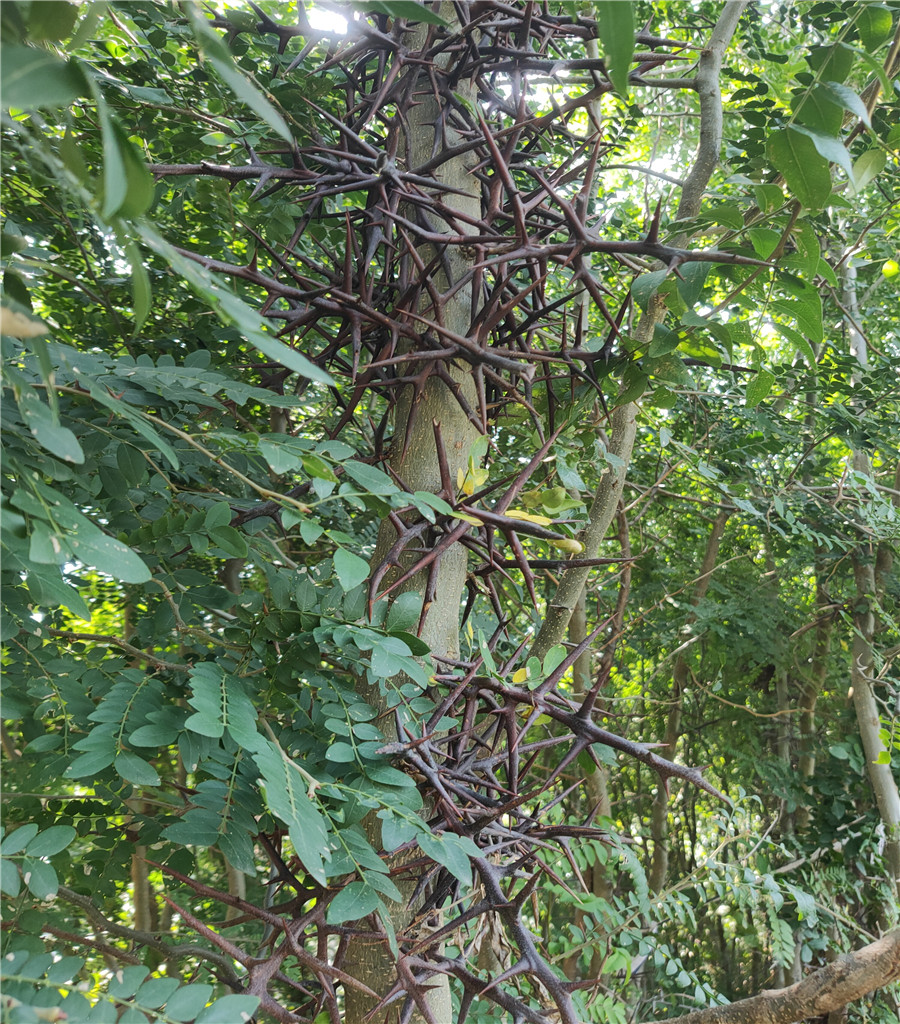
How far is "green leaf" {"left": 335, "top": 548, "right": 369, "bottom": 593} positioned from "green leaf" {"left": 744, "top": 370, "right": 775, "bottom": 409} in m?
0.28

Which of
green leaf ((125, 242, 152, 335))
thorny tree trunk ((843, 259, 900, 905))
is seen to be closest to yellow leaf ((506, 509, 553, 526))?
green leaf ((125, 242, 152, 335))

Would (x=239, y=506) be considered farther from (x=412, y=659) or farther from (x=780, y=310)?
(x=780, y=310)

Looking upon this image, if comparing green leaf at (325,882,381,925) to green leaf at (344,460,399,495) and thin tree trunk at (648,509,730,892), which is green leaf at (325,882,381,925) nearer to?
green leaf at (344,460,399,495)

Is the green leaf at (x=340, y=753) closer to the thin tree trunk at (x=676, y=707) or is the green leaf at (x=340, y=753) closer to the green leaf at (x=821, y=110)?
the green leaf at (x=821, y=110)

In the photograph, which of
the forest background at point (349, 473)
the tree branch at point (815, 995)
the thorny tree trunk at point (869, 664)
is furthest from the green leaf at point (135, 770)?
the thorny tree trunk at point (869, 664)

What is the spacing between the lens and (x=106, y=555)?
0.27 m

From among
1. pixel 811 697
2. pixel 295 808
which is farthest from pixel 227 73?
pixel 811 697

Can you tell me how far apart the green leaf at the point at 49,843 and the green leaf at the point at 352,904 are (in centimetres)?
12

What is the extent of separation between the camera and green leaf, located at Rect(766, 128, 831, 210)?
1.04 feet

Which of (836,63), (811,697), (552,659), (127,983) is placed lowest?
(811,697)

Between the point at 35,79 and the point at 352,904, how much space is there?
0.30 m

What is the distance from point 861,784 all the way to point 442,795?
1.61 m

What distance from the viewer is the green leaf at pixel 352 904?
0.30 meters

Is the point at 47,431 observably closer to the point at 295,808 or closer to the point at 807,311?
the point at 295,808
